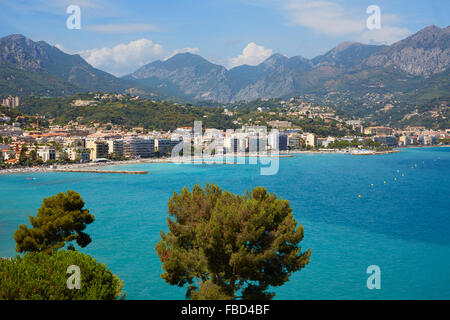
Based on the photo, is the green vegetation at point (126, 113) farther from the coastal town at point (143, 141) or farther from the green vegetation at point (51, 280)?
the green vegetation at point (51, 280)

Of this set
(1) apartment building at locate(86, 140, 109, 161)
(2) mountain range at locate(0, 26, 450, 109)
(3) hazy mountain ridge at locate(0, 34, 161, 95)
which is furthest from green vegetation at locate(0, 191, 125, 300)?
(3) hazy mountain ridge at locate(0, 34, 161, 95)

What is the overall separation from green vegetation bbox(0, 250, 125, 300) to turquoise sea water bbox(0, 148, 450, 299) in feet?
9.50

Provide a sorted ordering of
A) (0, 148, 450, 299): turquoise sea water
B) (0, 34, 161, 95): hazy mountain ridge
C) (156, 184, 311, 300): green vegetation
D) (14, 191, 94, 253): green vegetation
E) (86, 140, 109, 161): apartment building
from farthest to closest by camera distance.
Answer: (0, 34, 161, 95): hazy mountain ridge
(86, 140, 109, 161): apartment building
(0, 148, 450, 299): turquoise sea water
(14, 191, 94, 253): green vegetation
(156, 184, 311, 300): green vegetation

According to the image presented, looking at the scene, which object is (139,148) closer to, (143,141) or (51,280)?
(143,141)

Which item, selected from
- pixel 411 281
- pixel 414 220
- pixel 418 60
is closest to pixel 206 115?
pixel 414 220

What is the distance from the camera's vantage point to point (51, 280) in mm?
5262

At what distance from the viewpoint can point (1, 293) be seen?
4.85 m

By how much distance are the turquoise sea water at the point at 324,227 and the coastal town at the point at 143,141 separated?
11.3 meters

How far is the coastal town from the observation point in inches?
1626

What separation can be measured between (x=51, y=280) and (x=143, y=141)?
155ft

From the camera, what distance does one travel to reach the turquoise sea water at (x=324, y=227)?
920 cm

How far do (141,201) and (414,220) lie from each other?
1271cm

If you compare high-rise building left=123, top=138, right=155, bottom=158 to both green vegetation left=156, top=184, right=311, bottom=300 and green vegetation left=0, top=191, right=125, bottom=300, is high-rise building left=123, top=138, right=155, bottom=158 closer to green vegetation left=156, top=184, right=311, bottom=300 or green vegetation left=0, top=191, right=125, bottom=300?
green vegetation left=156, top=184, right=311, bottom=300

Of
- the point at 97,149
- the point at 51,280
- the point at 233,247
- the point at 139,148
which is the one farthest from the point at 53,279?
the point at 139,148
